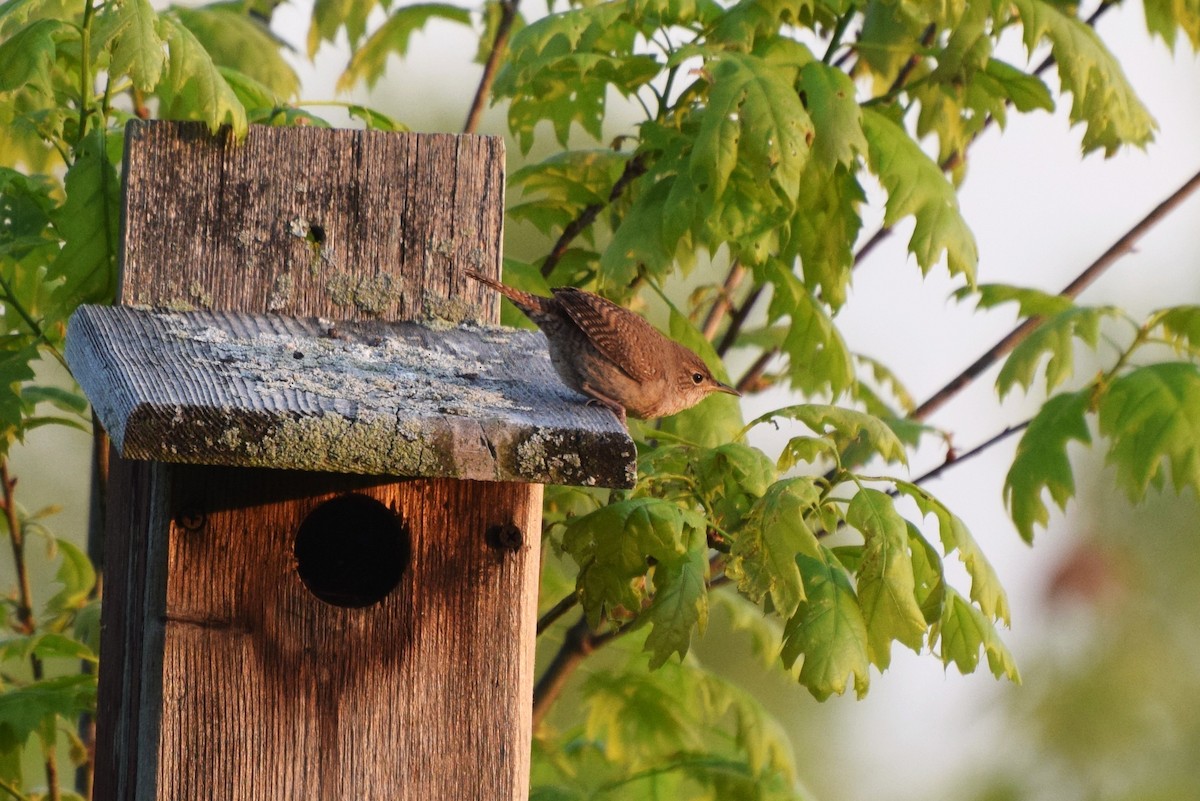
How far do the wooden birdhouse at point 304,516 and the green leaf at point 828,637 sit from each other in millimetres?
458

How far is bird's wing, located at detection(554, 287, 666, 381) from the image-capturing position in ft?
9.84

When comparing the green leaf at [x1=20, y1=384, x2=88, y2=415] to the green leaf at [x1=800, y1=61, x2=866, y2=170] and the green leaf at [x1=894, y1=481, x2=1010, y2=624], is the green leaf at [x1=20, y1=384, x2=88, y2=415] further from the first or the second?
the green leaf at [x1=894, y1=481, x2=1010, y2=624]

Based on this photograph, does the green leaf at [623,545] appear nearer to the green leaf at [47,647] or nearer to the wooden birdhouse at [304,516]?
the wooden birdhouse at [304,516]

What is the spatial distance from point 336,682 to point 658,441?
127 cm

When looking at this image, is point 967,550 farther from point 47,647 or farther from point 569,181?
point 47,647

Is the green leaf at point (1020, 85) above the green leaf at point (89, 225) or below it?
above

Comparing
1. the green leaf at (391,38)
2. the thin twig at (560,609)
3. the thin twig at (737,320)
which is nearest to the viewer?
the thin twig at (560,609)

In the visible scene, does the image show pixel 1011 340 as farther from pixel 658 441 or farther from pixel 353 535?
pixel 353 535

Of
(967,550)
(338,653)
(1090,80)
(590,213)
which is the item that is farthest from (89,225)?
(1090,80)

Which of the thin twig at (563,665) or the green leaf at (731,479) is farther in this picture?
the thin twig at (563,665)

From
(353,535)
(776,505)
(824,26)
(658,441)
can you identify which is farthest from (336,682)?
(824,26)

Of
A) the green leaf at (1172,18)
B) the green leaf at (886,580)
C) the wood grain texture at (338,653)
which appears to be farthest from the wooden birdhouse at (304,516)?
the green leaf at (1172,18)

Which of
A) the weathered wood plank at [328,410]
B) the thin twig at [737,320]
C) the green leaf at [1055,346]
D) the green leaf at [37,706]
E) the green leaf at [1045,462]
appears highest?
the thin twig at [737,320]

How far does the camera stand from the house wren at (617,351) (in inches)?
111
